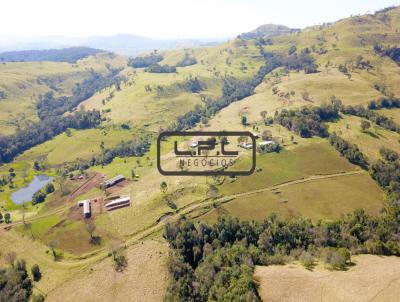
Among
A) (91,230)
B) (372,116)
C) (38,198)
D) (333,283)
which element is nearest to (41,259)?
(91,230)

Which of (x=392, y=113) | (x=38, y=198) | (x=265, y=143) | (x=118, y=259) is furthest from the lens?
(x=392, y=113)

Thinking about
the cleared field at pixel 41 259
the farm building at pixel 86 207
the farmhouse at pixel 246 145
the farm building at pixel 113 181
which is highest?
the farmhouse at pixel 246 145

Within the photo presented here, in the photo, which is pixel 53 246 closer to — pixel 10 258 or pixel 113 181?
pixel 10 258

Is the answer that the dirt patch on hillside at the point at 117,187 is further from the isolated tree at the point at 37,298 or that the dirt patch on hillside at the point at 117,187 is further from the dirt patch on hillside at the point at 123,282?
the isolated tree at the point at 37,298

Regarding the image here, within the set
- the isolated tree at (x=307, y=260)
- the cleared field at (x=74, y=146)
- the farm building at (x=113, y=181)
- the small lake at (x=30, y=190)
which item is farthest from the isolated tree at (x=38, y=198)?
the isolated tree at (x=307, y=260)

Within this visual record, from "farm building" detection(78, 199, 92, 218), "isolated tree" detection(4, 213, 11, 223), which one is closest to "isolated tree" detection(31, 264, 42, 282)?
"farm building" detection(78, 199, 92, 218)
